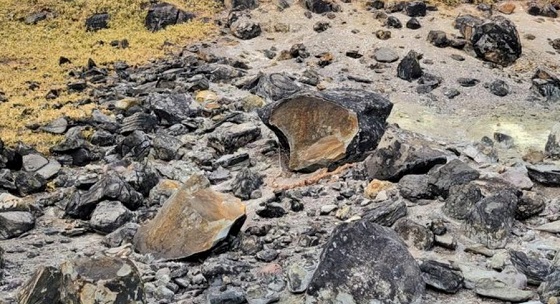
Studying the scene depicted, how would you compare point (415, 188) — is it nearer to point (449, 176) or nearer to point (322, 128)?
point (449, 176)

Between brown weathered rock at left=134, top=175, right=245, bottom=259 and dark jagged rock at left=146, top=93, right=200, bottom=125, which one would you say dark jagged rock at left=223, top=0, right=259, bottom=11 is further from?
brown weathered rock at left=134, top=175, right=245, bottom=259

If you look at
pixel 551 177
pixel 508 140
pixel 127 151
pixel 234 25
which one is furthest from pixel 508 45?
pixel 127 151

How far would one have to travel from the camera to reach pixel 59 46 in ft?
51.3

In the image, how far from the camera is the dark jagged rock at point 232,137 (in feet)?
32.5

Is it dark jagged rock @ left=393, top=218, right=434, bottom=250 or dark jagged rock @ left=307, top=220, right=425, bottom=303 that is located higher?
dark jagged rock @ left=307, top=220, right=425, bottom=303

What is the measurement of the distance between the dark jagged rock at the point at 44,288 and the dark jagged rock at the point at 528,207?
4.42m

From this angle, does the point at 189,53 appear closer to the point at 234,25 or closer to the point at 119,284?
the point at 234,25

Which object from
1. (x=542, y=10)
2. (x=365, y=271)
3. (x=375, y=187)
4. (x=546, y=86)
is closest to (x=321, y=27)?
(x=546, y=86)

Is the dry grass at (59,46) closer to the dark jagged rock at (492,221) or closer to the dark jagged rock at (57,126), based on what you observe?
the dark jagged rock at (57,126)

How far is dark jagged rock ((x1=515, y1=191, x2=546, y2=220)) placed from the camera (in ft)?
22.5

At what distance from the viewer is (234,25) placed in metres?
15.9

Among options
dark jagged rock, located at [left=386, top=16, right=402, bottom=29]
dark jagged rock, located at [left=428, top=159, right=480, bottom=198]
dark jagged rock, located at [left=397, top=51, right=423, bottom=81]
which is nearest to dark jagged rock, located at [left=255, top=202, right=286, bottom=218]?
dark jagged rock, located at [left=428, top=159, right=480, bottom=198]

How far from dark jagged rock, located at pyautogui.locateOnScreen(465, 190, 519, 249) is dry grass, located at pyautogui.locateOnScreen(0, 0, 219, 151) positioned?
6.79 meters

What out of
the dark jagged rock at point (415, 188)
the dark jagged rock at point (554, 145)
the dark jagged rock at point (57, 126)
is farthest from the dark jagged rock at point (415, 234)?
the dark jagged rock at point (57, 126)
